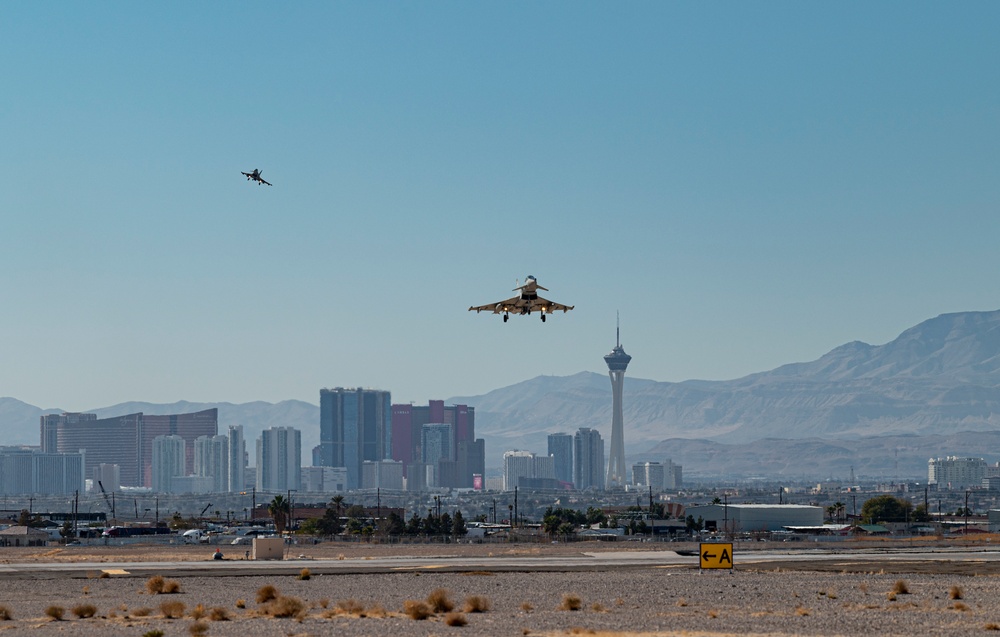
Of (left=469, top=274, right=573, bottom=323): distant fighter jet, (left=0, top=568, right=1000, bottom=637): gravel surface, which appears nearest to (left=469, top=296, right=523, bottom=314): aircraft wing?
(left=469, top=274, right=573, bottom=323): distant fighter jet

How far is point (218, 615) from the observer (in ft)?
182

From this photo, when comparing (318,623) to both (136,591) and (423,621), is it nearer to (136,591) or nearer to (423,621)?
(423,621)

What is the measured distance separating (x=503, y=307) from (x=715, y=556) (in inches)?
781

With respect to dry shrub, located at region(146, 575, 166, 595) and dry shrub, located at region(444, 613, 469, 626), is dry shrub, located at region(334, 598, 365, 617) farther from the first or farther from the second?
dry shrub, located at region(146, 575, 166, 595)

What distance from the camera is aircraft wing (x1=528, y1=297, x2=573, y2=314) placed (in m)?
83.4

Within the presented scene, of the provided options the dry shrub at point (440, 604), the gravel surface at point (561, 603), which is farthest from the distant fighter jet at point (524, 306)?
the dry shrub at point (440, 604)

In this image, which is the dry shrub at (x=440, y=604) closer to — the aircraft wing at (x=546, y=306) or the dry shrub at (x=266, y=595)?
the dry shrub at (x=266, y=595)

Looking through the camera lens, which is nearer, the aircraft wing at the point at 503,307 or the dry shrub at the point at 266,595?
the dry shrub at the point at 266,595

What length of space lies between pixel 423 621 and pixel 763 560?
158ft

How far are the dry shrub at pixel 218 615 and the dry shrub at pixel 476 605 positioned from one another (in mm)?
10301

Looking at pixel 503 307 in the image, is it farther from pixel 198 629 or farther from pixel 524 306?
pixel 198 629

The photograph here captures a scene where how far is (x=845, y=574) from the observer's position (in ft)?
267

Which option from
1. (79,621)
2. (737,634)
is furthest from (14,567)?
(737,634)

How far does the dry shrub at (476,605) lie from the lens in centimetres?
5853
